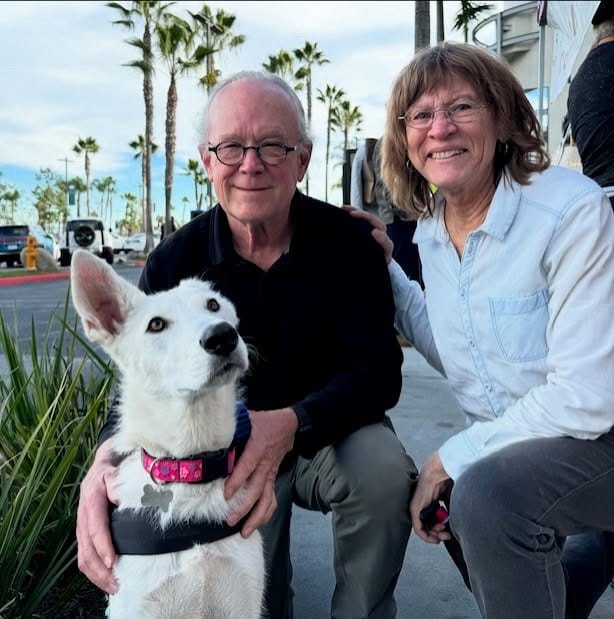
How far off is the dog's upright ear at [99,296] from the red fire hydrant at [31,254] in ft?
71.6

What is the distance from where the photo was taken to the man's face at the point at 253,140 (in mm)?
2357

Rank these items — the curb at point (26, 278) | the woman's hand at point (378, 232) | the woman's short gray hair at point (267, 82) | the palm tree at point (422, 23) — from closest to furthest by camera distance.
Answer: the woman's short gray hair at point (267, 82), the woman's hand at point (378, 232), the palm tree at point (422, 23), the curb at point (26, 278)

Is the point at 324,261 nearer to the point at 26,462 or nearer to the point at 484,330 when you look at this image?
the point at 484,330

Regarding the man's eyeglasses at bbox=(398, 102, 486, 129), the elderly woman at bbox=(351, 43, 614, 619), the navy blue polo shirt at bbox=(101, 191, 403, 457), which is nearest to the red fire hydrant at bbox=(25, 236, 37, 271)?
the navy blue polo shirt at bbox=(101, 191, 403, 457)

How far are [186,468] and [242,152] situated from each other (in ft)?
3.67

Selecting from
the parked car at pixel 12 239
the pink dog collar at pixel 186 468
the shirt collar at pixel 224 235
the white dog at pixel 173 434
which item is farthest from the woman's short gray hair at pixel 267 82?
the parked car at pixel 12 239

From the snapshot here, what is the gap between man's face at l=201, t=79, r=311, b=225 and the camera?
236 centimetres

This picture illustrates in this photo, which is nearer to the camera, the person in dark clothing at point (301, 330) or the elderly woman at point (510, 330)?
the elderly woman at point (510, 330)

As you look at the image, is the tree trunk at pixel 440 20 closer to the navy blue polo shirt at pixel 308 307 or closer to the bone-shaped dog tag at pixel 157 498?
the navy blue polo shirt at pixel 308 307

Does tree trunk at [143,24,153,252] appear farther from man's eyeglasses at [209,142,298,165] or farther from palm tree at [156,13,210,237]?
man's eyeglasses at [209,142,298,165]

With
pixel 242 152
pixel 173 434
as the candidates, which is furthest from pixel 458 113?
pixel 173 434

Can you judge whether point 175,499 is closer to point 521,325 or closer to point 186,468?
point 186,468

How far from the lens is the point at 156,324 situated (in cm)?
194

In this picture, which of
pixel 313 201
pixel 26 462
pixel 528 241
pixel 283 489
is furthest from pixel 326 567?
pixel 528 241
